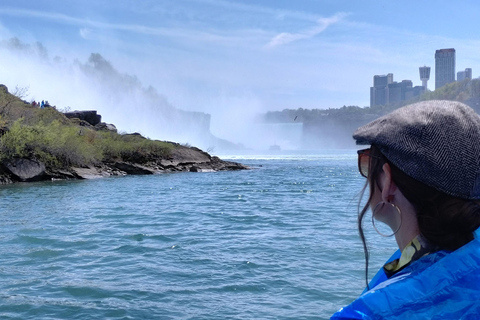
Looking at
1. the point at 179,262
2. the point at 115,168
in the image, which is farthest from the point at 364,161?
the point at 115,168

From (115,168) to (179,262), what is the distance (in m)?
34.7

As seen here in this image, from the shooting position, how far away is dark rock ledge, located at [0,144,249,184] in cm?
3063

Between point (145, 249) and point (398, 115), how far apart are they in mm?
9708

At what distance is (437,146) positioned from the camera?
141cm

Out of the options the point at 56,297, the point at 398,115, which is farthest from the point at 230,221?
the point at 398,115

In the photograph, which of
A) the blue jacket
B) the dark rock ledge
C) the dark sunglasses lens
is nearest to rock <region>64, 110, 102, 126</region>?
the dark rock ledge

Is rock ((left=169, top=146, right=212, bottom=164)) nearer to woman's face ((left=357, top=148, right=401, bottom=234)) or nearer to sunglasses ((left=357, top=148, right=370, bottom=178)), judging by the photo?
sunglasses ((left=357, top=148, right=370, bottom=178))

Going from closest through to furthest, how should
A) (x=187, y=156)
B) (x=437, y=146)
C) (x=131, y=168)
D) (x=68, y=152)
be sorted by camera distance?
(x=437, y=146) → (x=68, y=152) → (x=131, y=168) → (x=187, y=156)

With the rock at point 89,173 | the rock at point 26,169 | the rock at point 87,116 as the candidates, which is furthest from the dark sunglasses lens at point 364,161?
the rock at point 87,116

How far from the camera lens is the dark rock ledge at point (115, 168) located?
30.6m

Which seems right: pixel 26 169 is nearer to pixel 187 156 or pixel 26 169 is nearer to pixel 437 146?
pixel 187 156

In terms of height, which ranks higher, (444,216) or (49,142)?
(49,142)

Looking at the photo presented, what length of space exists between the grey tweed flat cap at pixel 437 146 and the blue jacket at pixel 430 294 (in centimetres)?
20

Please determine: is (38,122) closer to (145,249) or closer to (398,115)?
(145,249)
